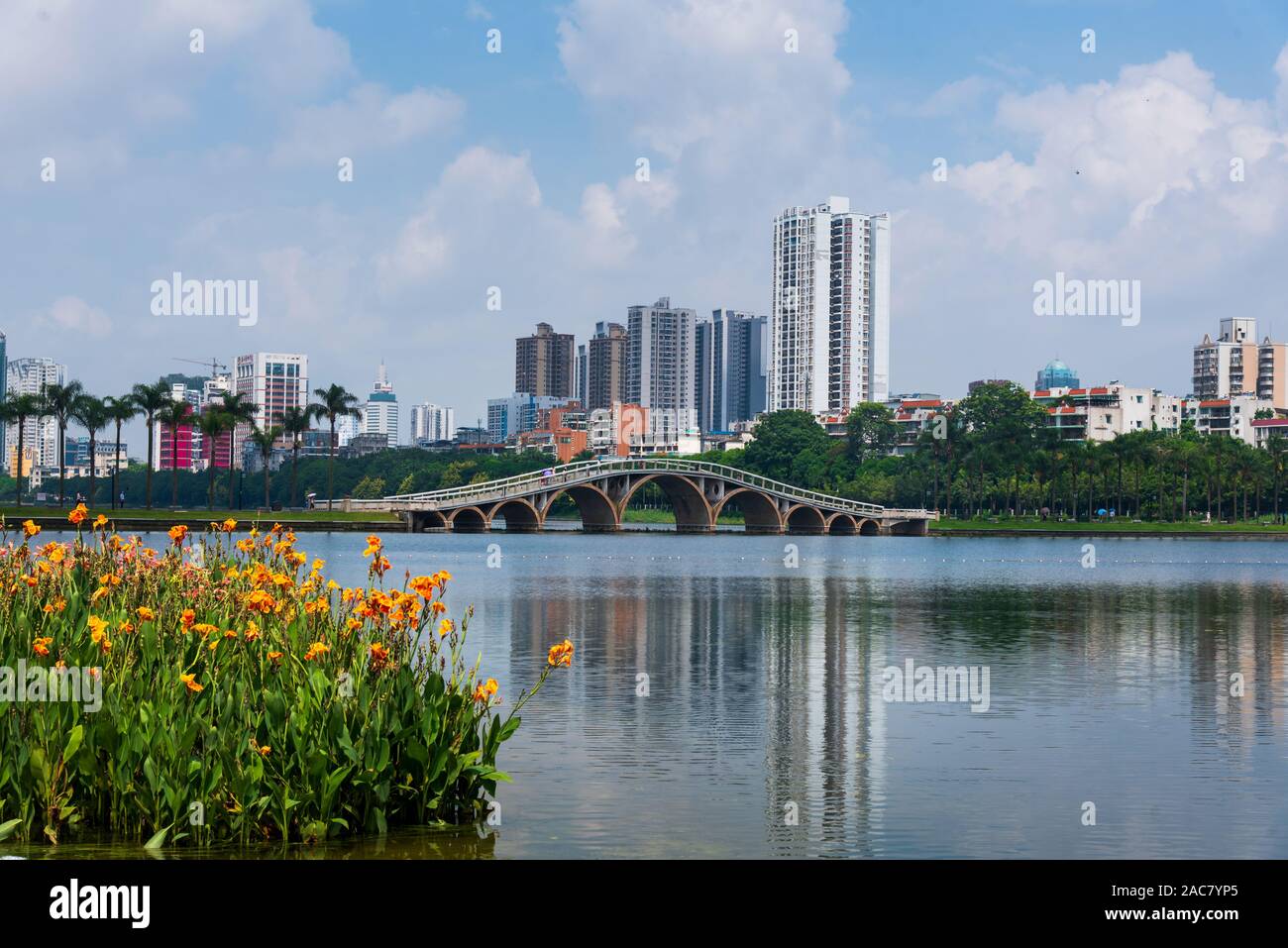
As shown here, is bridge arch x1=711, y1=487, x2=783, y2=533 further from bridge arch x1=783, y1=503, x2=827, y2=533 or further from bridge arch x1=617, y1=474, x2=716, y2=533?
bridge arch x1=617, y1=474, x2=716, y2=533

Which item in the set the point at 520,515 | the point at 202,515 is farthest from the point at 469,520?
the point at 202,515

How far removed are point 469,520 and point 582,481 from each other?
1123cm

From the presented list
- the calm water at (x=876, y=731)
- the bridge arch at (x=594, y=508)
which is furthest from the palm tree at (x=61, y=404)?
the calm water at (x=876, y=731)

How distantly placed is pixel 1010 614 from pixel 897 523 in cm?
11857

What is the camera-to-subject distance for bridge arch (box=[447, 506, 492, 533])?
439ft

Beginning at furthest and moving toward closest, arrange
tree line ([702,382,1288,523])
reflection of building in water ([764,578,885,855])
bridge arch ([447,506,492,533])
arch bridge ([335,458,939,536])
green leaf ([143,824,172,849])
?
tree line ([702,382,1288,523]), bridge arch ([447,506,492,533]), arch bridge ([335,458,939,536]), reflection of building in water ([764,578,885,855]), green leaf ([143,824,172,849])

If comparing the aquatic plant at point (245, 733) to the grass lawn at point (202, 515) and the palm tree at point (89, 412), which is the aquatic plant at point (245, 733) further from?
the palm tree at point (89, 412)

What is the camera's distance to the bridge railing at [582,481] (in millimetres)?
133375

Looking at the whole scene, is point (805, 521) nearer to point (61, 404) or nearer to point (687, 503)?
point (687, 503)

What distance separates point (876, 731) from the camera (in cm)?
2084

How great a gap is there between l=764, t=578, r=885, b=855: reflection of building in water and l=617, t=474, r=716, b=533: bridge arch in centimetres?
11297

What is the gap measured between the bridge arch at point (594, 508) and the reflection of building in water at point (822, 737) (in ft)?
352

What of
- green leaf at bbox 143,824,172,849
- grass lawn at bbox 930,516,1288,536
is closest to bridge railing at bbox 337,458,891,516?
grass lawn at bbox 930,516,1288,536
